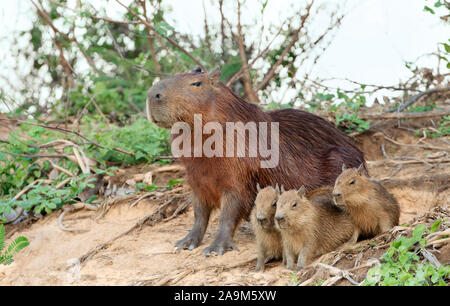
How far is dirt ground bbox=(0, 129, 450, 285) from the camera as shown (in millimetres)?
3783

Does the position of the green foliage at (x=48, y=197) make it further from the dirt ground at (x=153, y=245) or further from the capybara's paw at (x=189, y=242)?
the capybara's paw at (x=189, y=242)

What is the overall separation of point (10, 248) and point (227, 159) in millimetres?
2254

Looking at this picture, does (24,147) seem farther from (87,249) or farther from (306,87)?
(306,87)

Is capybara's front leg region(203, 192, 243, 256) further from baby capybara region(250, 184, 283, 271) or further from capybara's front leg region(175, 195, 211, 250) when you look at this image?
baby capybara region(250, 184, 283, 271)

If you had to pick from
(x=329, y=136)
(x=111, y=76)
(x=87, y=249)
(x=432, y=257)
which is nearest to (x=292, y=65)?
(x=329, y=136)

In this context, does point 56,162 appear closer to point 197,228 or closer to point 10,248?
point 10,248

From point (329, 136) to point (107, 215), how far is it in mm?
2536

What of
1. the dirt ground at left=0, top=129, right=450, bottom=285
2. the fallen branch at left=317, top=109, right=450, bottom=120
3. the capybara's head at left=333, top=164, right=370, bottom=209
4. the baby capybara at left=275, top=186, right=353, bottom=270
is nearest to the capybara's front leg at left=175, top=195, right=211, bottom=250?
the dirt ground at left=0, top=129, right=450, bottom=285

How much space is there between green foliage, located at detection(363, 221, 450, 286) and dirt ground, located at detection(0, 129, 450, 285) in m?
0.17

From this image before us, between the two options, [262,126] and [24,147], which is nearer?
[262,126]

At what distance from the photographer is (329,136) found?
496 cm

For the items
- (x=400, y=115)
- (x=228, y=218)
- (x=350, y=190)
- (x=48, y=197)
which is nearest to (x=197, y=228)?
(x=228, y=218)

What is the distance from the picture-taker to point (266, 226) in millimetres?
3779

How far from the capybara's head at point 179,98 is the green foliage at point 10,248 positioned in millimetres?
1894
